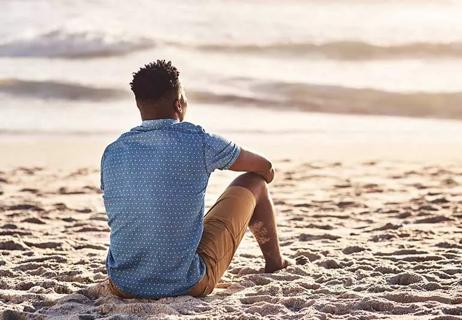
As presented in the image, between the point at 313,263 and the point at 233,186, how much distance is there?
0.79m

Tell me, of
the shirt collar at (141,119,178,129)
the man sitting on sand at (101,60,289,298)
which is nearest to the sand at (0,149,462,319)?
the man sitting on sand at (101,60,289,298)

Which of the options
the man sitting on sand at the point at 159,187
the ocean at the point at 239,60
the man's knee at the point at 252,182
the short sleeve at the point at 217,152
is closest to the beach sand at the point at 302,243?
the man sitting on sand at the point at 159,187

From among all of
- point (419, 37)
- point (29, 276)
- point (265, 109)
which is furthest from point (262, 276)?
point (419, 37)

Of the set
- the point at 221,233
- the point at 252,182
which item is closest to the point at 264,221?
the point at 252,182

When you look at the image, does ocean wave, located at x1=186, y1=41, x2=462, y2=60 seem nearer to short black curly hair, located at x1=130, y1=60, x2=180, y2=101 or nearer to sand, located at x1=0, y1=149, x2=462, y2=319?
sand, located at x1=0, y1=149, x2=462, y2=319

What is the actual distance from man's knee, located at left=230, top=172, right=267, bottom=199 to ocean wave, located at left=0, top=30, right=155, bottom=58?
43.1 feet

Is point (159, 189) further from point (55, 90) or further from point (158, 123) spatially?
point (55, 90)

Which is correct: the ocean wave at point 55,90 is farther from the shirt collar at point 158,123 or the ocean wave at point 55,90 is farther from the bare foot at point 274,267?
the shirt collar at point 158,123

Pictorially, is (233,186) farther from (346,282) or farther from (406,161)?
(406,161)

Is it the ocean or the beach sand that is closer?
the beach sand

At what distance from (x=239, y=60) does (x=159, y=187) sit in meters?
13.2

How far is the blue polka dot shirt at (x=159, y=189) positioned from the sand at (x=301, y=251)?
22cm

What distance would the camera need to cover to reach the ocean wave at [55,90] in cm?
1365

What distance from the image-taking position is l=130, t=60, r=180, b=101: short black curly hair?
365 cm
